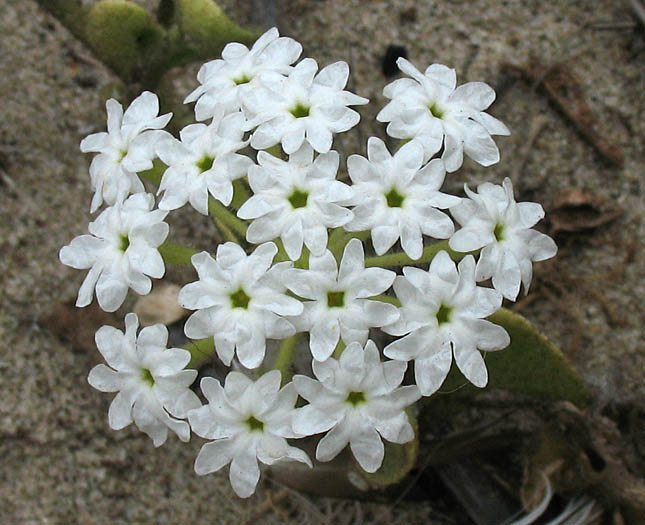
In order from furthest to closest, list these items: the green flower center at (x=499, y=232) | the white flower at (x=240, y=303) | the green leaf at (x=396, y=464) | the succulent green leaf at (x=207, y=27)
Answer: the succulent green leaf at (x=207, y=27), the green leaf at (x=396, y=464), the green flower center at (x=499, y=232), the white flower at (x=240, y=303)

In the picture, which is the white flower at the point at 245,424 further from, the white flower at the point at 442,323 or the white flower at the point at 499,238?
the white flower at the point at 499,238

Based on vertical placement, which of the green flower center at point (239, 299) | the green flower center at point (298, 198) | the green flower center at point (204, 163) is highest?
the green flower center at point (298, 198)

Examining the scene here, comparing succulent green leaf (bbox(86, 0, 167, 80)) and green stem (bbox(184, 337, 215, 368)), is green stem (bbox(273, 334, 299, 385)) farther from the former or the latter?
succulent green leaf (bbox(86, 0, 167, 80))

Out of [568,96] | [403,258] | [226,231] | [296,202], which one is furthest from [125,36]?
[568,96]

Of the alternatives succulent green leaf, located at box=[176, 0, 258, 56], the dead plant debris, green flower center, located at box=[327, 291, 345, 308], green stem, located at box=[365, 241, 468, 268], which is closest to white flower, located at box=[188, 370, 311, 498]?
green flower center, located at box=[327, 291, 345, 308]

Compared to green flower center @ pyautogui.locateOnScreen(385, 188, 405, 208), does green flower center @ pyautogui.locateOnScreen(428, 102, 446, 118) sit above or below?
above

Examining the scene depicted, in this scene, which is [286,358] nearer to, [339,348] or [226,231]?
[339,348]

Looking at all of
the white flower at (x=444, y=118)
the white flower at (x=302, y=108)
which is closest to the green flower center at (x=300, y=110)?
the white flower at (x=302, y=108)
